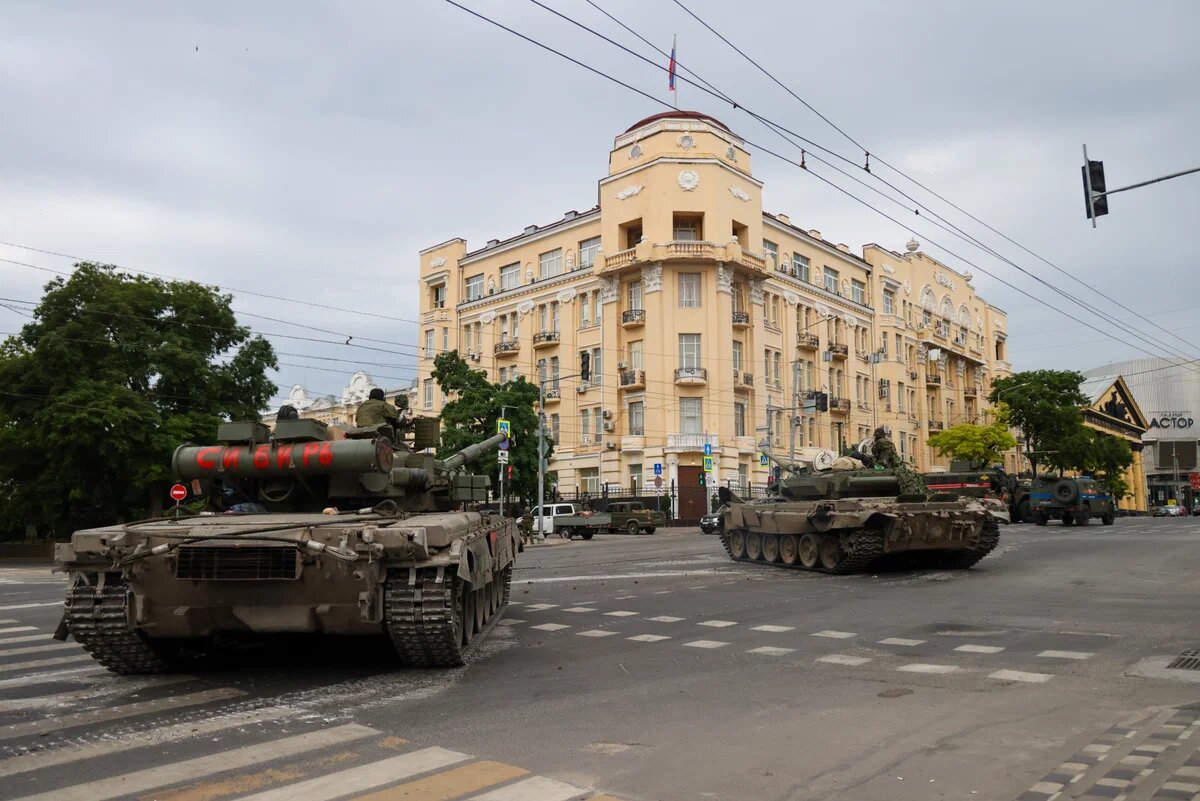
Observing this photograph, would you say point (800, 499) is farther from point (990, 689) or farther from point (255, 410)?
point (255, 410)

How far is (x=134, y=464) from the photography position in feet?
109

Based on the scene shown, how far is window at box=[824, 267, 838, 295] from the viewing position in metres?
59.3

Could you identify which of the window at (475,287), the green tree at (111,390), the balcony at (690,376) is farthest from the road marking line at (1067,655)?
the window at (475,287)

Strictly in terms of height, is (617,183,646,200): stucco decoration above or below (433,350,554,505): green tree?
above

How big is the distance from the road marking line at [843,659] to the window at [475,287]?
170 feet

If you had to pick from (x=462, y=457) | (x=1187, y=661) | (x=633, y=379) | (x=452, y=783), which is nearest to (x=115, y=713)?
(x=452, y=783)

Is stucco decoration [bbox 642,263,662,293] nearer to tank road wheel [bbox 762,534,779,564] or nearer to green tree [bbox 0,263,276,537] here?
green tree [bbox 0,263,276,537]

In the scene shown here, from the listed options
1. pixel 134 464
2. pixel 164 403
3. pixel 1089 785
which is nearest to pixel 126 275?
pixel 164 403

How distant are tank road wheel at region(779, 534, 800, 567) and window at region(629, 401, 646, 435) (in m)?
30.4

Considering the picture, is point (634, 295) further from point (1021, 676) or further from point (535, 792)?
point (535, 792)

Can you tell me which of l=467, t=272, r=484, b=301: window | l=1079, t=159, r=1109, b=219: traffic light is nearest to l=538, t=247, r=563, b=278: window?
l=467, t=272, r=484, b=301: window

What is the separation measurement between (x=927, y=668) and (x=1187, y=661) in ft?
6.97

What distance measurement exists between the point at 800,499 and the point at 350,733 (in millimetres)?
14669

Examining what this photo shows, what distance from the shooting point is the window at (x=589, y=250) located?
5300 centimetres
